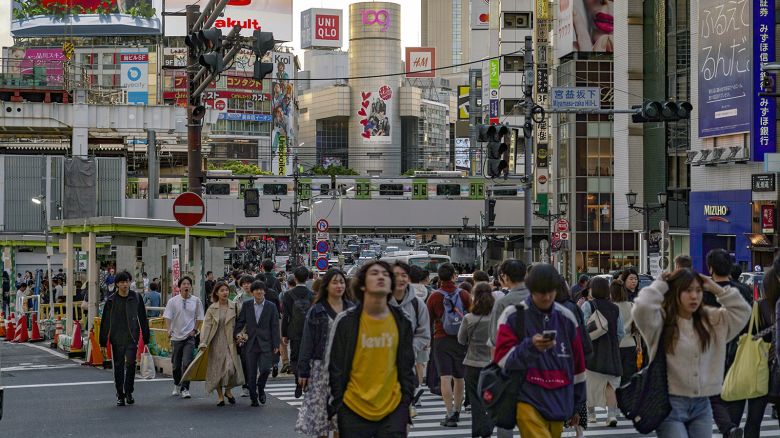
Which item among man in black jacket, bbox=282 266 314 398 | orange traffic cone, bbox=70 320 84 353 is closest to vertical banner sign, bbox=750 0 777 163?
orange traffic cone, bbox=70 320 84 353

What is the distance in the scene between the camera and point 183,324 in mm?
15938

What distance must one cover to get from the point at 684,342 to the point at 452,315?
5922mm

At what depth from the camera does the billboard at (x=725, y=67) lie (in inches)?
1702

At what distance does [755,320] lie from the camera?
9.39m

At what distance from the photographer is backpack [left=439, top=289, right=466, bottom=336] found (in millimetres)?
13109

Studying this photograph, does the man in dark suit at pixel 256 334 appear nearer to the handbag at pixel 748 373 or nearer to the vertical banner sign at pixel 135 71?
the handbag at pixel 748 373

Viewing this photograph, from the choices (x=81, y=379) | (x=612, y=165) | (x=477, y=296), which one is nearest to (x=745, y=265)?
(x=612, y=165)

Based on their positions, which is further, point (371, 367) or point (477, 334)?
point (477, 334)

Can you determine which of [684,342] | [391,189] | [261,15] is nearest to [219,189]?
[391,189]

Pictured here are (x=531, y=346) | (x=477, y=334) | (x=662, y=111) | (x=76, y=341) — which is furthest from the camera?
(x=662, y=111)

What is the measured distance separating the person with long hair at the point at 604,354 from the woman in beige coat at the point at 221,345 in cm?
436

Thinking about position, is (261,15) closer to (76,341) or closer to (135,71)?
(135,71)

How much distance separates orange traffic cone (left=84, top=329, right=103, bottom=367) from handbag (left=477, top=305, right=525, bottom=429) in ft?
48.7

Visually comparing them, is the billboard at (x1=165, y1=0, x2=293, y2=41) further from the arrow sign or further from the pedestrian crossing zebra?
the pedestrian crossing zebra
